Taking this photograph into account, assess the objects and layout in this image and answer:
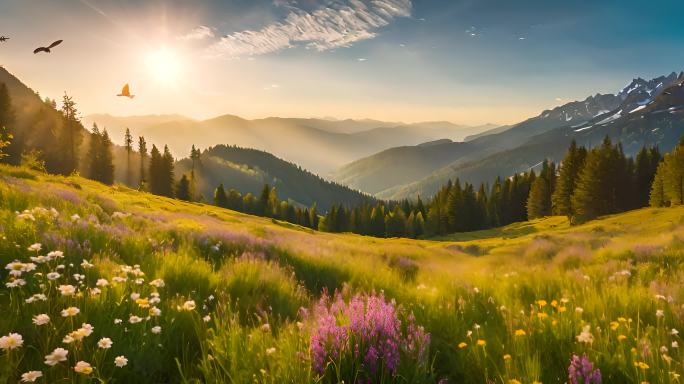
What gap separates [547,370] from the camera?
2.84 metres

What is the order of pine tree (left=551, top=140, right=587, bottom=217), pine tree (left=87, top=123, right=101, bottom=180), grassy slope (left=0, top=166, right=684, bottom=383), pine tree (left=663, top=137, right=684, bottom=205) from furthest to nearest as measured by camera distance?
pine tree (left=87, top=123, right=101, bottom=180) < pine tree (left=551, top=140, right=587, bottom=217) < pine tree (left=663, top=137, right=684, bottom=205) < grassy slope (left=0, top=166, right=684, bottom=383)

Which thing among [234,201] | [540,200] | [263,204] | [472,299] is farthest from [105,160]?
[540,200]

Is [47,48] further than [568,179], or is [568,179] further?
[568,179]

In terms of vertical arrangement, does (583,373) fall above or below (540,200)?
above

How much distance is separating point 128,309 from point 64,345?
0.74 metres

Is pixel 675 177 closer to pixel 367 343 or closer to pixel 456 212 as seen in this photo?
pixel 456 212

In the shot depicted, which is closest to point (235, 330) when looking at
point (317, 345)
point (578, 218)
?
point (317, 345)

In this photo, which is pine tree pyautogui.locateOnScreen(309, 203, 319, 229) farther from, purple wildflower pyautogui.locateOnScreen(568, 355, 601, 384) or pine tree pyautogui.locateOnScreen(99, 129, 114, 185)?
purple wildflower pyautogui.locateOnScreen(568, 355, 601, 384)

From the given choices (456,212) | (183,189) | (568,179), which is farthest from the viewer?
(183,189)

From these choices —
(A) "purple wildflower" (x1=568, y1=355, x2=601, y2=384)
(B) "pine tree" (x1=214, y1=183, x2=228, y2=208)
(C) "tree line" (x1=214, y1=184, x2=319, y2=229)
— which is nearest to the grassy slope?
(A) "purple wildflower" (x1=568, y1=355, x2=601, y2=384)

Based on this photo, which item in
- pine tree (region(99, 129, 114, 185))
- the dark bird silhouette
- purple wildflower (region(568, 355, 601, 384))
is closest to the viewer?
purple wildflower (region(568, 355, 601, 384))

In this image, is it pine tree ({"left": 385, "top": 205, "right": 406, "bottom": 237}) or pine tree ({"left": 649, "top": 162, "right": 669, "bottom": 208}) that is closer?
pine tree ({"left": 649, "top": 162, "right": 669, "bottom": 208})

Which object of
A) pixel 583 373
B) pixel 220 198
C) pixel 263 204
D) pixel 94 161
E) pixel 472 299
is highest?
pixel 94 161

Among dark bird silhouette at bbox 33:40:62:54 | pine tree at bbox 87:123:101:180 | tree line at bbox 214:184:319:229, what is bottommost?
tree line at bbox 214:184:319:229
